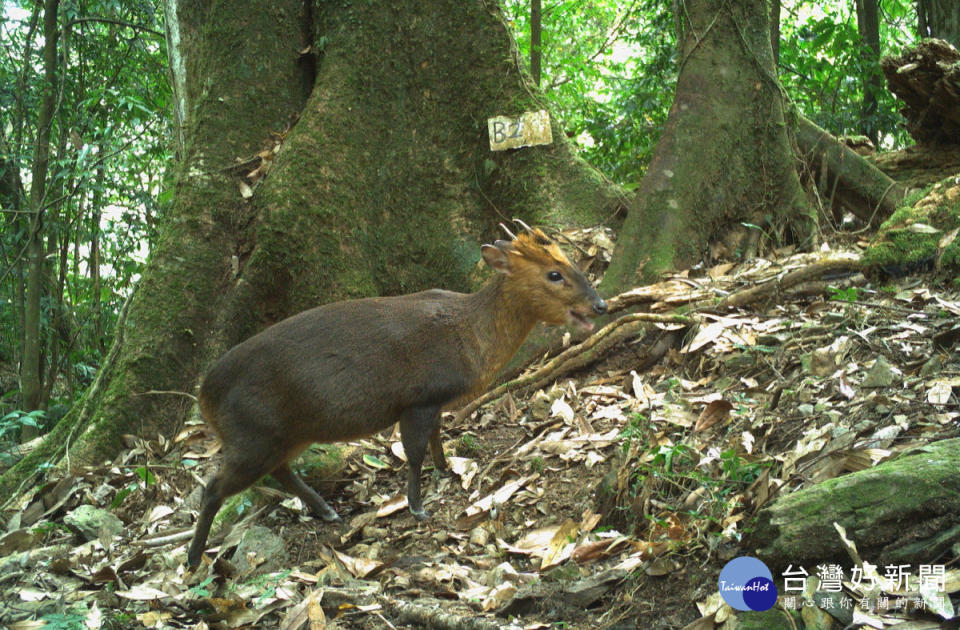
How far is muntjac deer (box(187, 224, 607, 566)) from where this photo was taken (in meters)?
4.45

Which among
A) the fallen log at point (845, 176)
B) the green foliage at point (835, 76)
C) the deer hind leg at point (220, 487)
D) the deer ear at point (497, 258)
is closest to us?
the deer hind leg at point (220, 487)

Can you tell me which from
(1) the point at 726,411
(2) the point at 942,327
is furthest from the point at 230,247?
(2) the point at 942,327

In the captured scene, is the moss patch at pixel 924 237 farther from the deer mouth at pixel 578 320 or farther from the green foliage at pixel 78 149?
the green foliage at pixel 78 149

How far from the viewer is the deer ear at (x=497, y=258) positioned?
202 inches

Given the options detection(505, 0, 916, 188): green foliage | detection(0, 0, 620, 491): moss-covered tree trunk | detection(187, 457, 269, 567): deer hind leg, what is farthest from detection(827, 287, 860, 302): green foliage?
detection(505, 0, 916, 188): green foliage

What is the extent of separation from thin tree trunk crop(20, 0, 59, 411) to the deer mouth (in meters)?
6.36

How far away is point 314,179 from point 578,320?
2.31m

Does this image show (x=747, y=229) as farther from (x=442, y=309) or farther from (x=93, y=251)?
(x=93, y=251)

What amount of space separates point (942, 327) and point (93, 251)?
36.3 feet

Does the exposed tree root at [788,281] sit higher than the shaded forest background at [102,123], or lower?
lower

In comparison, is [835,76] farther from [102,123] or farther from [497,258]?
[102,123]

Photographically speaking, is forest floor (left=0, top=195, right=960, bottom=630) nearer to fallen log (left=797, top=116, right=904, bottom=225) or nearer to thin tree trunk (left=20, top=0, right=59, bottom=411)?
fallen log (left=797, top=116, right=904, bottom=225)

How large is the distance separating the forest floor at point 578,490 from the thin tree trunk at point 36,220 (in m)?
4.36

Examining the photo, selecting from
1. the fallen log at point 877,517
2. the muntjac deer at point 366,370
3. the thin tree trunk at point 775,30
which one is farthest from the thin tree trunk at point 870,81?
the fallen log at point 877,517
